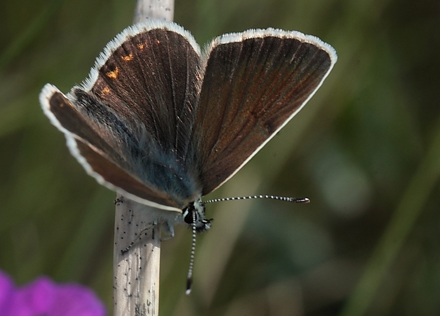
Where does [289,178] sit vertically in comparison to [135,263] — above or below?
above

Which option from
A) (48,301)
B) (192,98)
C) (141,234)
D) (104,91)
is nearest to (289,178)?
(192,98)

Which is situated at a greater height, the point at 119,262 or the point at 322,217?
the point at 322,217

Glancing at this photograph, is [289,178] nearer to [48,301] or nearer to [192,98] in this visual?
[192,98]

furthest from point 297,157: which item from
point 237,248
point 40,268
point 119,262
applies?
point 119,262

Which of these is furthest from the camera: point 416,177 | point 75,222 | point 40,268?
point 75,222

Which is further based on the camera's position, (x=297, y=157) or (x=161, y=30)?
(x=297, y=157)

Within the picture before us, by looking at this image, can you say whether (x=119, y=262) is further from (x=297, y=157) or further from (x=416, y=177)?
(x=297, y=157)

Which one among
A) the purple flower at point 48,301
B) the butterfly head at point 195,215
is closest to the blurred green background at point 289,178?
the butterfly head at point 195,215
